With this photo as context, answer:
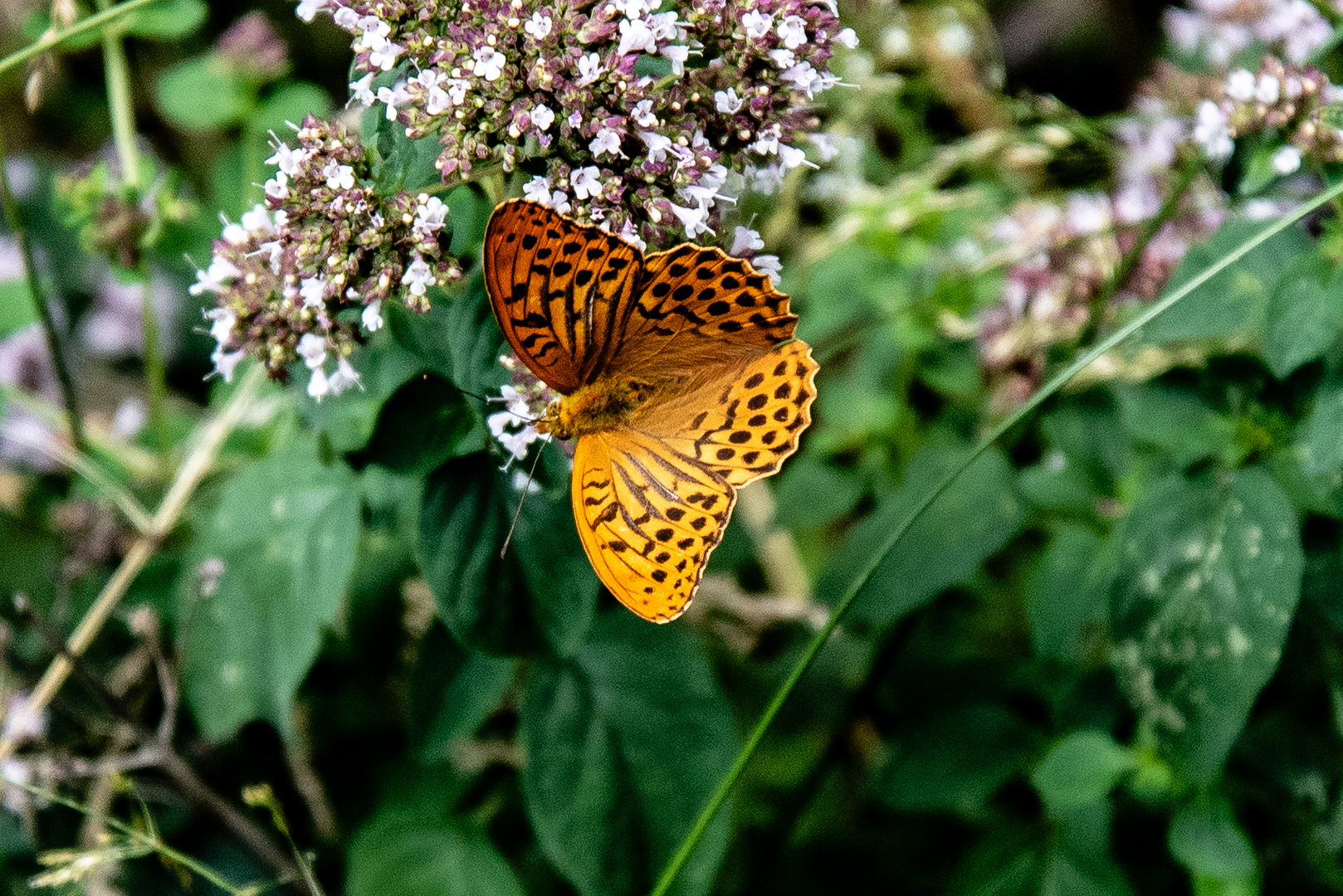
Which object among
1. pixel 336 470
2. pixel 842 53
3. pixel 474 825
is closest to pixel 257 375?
pixel 336 470

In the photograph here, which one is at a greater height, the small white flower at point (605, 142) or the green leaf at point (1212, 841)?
the small white flower at point (605, 142)

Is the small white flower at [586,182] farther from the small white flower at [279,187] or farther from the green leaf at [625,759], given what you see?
the green leaf at [625,759]

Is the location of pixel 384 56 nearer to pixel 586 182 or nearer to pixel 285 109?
pixel 586 182

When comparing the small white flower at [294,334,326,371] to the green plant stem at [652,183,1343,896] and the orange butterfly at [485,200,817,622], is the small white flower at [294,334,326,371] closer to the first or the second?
the orange butterfly at [485,200,817,622]

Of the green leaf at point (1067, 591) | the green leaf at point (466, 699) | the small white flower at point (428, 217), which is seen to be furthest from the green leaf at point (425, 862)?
the small white flower at point (428, 217)

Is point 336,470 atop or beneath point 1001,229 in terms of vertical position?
atop

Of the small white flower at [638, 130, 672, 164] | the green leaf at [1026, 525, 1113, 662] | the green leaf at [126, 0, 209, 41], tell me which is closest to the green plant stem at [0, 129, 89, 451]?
the green leaf at [126, 0, 209, 41]

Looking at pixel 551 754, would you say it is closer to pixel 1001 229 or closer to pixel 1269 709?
pixel 1269 709
